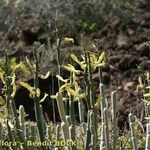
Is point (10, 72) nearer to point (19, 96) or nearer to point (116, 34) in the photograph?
point (19, 96)

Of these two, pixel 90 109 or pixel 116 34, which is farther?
pixel 116 34

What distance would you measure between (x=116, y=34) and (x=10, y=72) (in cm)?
508

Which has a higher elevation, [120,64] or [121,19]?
[121,19]

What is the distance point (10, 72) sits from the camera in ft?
6.37

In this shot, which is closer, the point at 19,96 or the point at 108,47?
the point at 19,96

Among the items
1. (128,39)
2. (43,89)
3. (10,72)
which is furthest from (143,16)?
(10,72)

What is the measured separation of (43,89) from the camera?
5.01m

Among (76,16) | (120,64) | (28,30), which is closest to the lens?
(120,64)

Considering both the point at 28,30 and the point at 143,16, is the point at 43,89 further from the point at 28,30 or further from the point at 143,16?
the point at 143,16

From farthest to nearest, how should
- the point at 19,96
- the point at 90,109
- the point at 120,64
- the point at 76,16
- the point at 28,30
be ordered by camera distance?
the point at 76,16, the point at 28,30, the point at 120,64, the point at 19,96, the point at 90,109

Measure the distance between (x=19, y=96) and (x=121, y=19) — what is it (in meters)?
3.00

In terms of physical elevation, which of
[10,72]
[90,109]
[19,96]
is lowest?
[19,96]

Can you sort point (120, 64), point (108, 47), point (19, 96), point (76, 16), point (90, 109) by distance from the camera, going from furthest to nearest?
point (76, 16) → point (108, 47) → point (120, 64) → point (19, 96) → point (90, 109)

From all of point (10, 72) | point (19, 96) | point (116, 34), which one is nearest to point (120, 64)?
point (116, 34)
